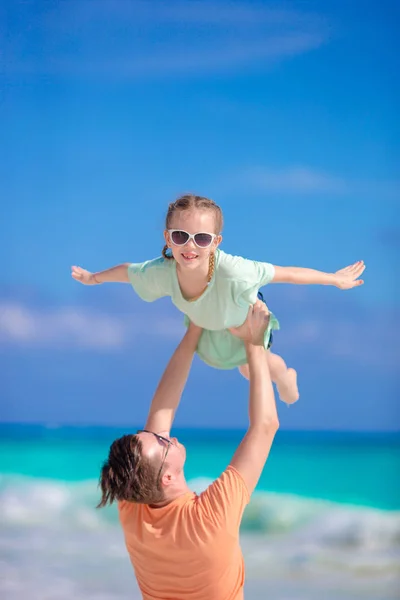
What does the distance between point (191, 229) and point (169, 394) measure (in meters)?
0.57

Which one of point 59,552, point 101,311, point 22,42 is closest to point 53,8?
point 22,42

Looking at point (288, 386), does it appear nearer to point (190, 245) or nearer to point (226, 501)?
point (190, 245)

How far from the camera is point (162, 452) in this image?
2.40 meters

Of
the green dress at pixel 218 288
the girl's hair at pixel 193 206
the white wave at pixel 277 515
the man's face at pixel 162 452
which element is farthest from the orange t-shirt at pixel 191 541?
the white wave at pixel 277 515

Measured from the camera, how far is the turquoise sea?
587cm

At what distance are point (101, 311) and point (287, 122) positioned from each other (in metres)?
2.32

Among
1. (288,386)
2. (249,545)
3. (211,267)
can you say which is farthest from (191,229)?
(249,545)

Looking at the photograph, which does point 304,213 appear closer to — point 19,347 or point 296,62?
point 296,62

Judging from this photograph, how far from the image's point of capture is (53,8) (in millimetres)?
6891

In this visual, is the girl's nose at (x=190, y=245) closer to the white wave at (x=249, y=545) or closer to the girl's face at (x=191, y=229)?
the girl's face at (x=191, y=229)

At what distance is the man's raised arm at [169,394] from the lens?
2.99 metres

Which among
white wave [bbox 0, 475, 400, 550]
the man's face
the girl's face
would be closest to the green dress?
the girl's face

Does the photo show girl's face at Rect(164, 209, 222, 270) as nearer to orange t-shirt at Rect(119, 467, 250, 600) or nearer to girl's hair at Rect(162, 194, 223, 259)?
girl's hair at Rect(162, 194, 223, 259)

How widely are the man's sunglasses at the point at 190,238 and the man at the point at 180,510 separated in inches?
24.5
